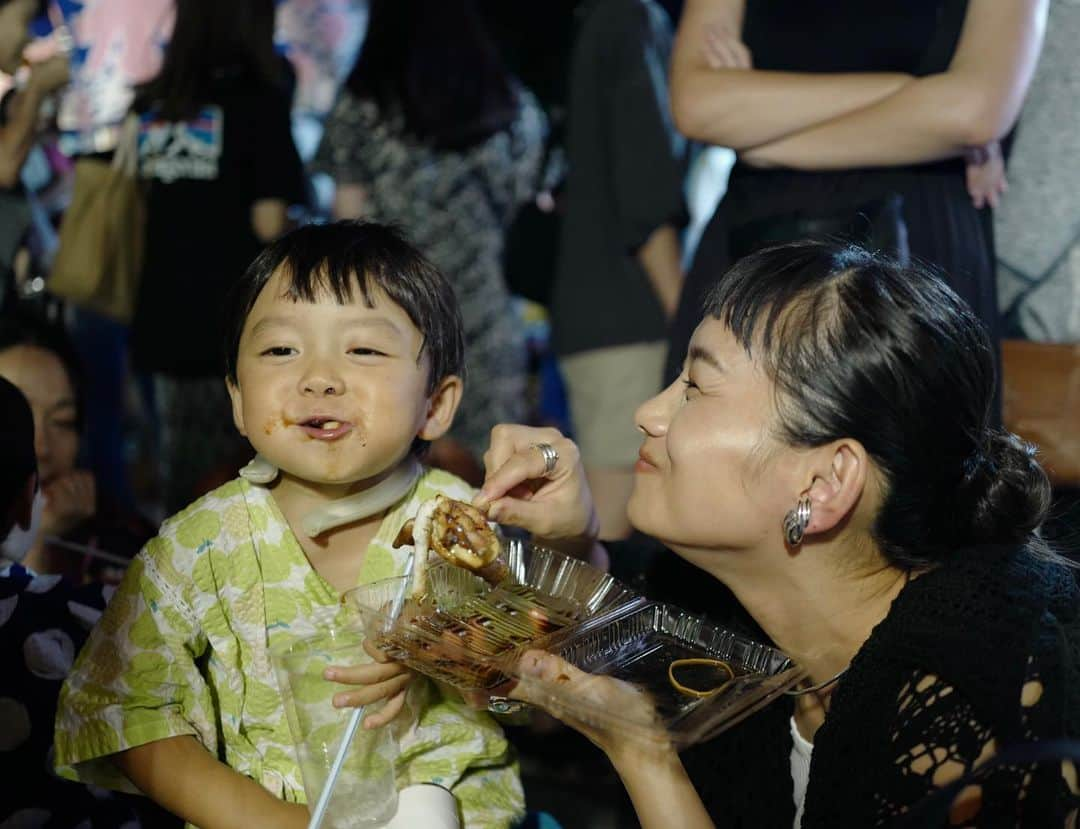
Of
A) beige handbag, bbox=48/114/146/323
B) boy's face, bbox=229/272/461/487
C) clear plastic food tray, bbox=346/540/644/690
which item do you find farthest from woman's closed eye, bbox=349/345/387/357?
beige handbag, bbox=48/114/146/323

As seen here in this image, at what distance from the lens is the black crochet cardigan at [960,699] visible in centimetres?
161

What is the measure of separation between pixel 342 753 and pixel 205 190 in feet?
7.43

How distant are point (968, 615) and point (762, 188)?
1.24 m

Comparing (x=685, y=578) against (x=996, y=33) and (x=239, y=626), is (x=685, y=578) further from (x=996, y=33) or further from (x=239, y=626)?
(x=996, y=33)

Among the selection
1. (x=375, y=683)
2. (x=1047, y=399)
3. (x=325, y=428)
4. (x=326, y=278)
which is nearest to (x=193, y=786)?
(x=375, y=683)

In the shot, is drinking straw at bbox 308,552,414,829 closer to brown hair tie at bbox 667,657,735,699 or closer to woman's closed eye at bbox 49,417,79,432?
brown hair tie at bbox 667,657,735,699

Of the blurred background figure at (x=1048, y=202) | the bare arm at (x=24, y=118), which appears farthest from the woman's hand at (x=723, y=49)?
the bare arm at (x=24, y=118)

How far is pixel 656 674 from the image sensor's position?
1856mm

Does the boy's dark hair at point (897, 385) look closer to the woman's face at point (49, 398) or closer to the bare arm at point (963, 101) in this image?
the bare arm at point (963, 101)

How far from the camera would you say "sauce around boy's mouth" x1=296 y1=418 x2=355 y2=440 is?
6.15 feet

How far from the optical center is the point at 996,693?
1638 millimetres

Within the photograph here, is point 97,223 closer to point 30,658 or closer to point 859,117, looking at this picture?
point 30,658

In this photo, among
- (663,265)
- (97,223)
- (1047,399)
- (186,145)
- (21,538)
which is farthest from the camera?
(97,223)

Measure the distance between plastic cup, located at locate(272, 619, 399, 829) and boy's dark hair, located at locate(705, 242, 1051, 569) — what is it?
75 cm
